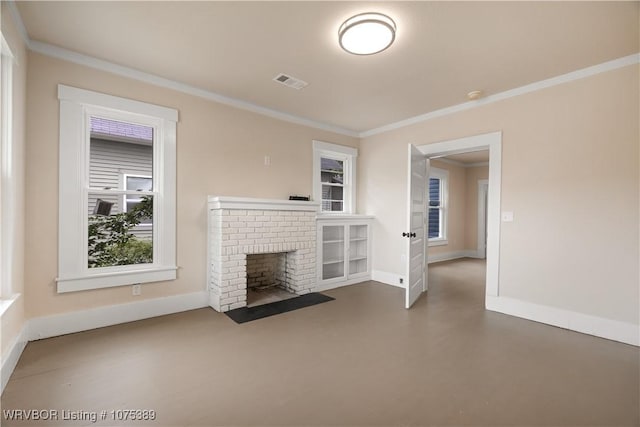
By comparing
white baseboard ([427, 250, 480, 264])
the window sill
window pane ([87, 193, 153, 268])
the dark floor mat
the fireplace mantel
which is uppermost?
the fireplace mantel

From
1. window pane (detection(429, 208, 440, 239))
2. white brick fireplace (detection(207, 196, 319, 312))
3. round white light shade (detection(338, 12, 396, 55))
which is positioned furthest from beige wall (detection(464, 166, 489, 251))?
round white light shade (detection(338, 12, 396, 55))

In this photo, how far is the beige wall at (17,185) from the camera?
6.71ft

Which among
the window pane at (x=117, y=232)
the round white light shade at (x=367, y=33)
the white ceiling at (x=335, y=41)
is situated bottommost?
the window pane at (x=117, y=232)

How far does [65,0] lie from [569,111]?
4.49 meters

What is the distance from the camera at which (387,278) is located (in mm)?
4863

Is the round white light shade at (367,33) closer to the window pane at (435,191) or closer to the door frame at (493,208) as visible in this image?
the door frame at (493,208)

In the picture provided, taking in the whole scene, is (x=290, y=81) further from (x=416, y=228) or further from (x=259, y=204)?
(x=416, y=228)

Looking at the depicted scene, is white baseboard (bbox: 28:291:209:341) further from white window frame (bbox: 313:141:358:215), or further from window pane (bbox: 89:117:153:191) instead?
white window frame (bbox: 313:141:358:215)

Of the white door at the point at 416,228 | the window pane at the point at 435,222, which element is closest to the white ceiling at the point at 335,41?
the white door at the point at 416,228

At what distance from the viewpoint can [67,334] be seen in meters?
2.73

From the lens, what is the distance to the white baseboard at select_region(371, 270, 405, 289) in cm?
468

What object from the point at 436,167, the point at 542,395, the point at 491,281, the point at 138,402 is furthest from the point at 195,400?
the point at 436,167

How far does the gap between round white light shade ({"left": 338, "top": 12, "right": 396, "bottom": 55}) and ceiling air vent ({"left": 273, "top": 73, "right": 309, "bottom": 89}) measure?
35.1 inches

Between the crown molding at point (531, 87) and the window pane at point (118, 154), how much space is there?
355 cm
